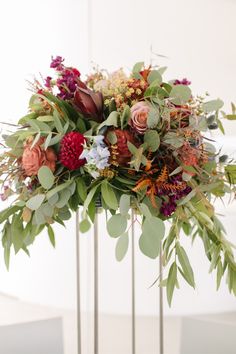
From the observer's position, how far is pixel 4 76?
2418 mm

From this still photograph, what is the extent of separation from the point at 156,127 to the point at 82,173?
0.16 m

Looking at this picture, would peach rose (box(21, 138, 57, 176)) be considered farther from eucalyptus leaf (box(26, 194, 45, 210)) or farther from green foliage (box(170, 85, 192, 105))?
green foliage (box(170, 85, 192, 105))

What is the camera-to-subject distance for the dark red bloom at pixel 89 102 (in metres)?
1.00

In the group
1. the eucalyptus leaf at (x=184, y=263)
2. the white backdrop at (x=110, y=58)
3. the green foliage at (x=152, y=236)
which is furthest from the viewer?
the white backdrop at (x=110, y=58)

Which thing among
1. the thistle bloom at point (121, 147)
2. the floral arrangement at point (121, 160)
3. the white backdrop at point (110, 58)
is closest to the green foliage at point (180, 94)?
the floral arrangement at point (121, 160)

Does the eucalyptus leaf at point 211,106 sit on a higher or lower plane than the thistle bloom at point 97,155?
higher

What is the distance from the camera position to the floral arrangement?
0.97m

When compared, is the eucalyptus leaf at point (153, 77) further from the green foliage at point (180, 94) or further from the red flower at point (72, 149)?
the red flower at point (72, 149)

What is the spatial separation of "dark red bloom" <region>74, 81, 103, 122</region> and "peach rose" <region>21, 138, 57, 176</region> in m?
0.10

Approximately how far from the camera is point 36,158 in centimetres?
99

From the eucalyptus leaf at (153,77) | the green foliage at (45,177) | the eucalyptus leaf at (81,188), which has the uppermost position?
the eucalyptus leaf at (153,77)

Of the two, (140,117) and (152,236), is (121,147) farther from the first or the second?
(152,236)

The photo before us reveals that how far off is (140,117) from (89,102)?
102 mm

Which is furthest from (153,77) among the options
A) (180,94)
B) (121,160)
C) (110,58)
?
(110,58)
